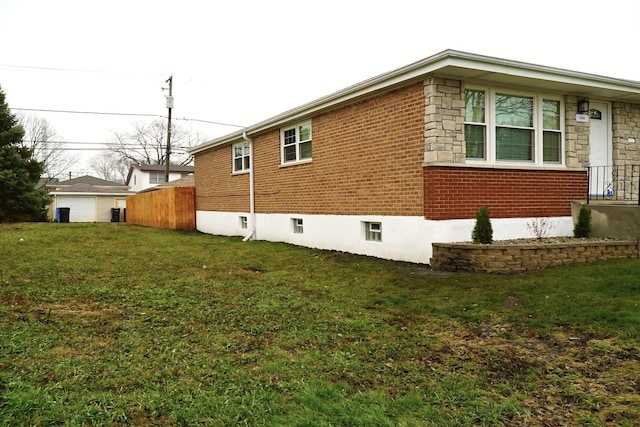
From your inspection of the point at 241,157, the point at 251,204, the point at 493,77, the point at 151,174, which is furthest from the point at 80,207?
the point at 493,77

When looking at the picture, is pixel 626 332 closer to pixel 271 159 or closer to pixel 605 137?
pixel 605 137

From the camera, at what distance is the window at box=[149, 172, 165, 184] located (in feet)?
143

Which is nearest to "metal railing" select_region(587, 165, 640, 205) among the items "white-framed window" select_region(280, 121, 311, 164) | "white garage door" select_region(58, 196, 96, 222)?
"white-framed window" select_region(280, 121, 311, 164)

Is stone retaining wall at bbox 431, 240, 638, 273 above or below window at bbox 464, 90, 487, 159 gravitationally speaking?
below

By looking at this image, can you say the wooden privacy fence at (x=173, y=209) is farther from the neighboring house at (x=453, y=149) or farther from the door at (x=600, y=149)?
the door at (x=600, y=149)

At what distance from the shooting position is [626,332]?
4645 mm

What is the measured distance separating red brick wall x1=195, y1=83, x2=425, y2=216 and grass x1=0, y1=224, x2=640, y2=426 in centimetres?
200

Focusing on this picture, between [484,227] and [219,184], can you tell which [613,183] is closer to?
[484,227]

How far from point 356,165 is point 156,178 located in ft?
123

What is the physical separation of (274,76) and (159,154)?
94.1ft

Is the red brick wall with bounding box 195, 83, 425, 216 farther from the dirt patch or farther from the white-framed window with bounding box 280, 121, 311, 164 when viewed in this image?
the dirt patch

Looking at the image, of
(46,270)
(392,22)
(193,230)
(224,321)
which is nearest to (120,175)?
(193,230)

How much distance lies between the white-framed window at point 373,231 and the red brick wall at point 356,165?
288mm

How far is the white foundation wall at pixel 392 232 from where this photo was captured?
336 inches
